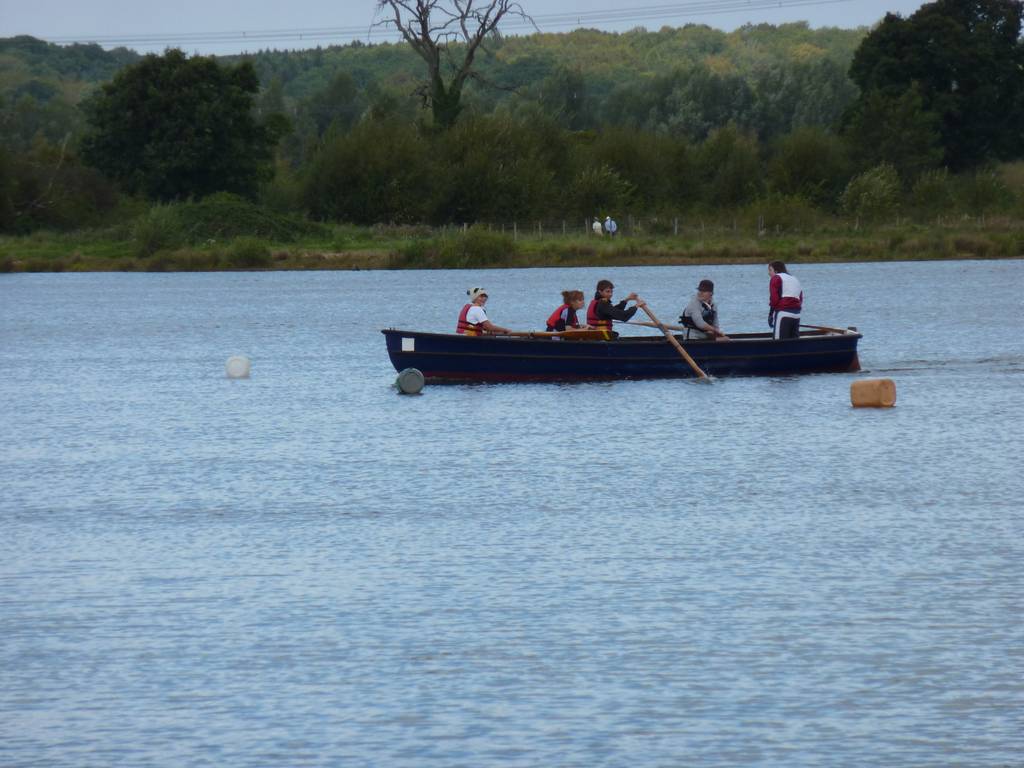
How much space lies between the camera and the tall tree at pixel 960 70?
108 meters

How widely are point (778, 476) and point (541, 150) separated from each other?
7864 cm

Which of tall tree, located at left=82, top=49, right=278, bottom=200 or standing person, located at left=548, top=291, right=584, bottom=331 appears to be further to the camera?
tall tree, located at left=82, top=49, right=278, bottom=200

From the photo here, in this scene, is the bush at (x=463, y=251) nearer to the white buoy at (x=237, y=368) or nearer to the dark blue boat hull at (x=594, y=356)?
the white buoy at (x=237, y=368)

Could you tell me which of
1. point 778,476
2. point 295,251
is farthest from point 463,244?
point 778,476

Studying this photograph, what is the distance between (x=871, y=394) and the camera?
2933 cm

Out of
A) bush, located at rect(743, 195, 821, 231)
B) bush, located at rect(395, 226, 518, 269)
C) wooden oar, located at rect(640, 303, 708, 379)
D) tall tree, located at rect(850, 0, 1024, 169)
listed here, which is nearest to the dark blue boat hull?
wooden oar, located at rect(640, 303, 708, 379)

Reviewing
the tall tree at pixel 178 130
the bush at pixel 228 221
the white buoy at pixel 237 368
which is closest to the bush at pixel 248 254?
the bush at pixel 228 221

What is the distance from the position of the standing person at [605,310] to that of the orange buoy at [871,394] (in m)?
3.87

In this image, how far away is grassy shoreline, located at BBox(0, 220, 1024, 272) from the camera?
84.0 m

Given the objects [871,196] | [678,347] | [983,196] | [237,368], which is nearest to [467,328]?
[678,347]

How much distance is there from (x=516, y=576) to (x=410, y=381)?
1687 cm

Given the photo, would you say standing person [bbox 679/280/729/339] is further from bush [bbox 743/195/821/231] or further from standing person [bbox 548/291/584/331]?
bush [bbox 743/195/821/231]

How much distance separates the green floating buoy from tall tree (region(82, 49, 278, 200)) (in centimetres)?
6032

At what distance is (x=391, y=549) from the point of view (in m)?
17.0
